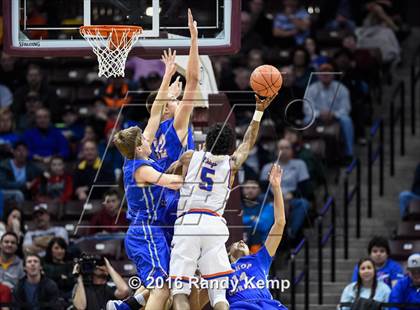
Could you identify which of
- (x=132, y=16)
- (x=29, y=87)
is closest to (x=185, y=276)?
(x=132, y=16)

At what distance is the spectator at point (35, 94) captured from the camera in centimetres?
2069

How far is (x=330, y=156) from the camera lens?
63.6 ft

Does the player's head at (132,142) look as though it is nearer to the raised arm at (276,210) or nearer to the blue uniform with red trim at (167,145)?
the blue uniform with red trim at (167,145)

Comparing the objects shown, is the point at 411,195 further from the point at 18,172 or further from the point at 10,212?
the point at 18,172

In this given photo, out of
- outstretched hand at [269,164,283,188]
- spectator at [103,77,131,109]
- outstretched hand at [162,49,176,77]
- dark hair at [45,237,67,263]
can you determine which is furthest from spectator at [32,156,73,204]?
outstretched hand at [269,164,283,188]

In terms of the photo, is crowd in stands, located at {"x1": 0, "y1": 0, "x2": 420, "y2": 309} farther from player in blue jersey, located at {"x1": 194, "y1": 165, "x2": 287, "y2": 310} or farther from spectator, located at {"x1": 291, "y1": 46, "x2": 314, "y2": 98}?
player in blue jersey, located at {"x1": 194, "y1": 165, "x2": 287, "y2": 310}

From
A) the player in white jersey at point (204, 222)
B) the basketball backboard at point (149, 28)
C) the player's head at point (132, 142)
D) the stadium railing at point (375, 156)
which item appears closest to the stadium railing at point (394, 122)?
the stadium railing at point (375, 156)

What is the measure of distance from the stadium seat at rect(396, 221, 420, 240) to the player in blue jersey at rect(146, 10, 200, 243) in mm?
4384

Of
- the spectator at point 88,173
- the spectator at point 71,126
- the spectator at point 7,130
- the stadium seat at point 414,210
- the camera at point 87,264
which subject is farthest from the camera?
the spectator at point 71,126

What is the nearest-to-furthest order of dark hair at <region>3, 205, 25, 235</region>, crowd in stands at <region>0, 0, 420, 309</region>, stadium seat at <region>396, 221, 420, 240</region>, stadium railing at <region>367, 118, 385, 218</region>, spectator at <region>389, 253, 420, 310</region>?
spectator at <region>389, 253, 420, 310</region> → crowd in stands at <region>0, 0, 420, 309</region> → stadium seat at <region>396, 221, 420, 240</region> → dark hair at <region>3, 205, 25, 235</region> → stadium railing at <region>367, 118, 385, 218</region>

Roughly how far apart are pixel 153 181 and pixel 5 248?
434cm

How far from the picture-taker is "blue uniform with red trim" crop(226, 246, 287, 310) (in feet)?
43.9

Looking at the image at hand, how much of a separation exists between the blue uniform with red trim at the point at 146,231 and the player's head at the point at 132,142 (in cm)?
7

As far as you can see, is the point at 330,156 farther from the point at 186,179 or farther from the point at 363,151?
the point at 186,179
